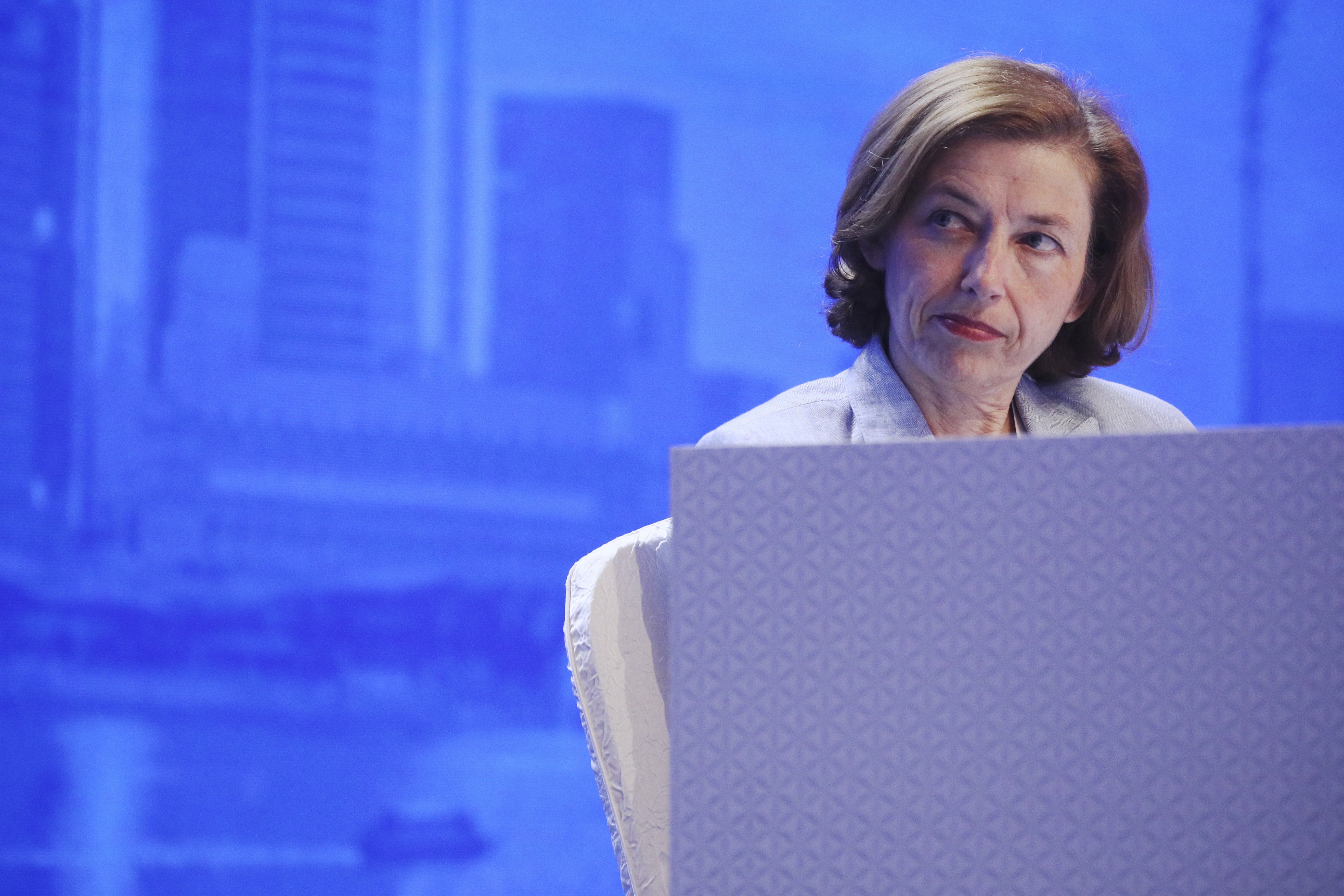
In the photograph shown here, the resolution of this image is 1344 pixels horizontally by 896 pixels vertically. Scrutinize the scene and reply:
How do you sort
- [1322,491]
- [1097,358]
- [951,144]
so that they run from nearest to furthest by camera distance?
[1322,491] → [951,144] → [1097,358]

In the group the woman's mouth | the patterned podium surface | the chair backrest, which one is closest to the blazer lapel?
the woman's mouth

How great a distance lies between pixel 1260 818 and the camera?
0.46 m

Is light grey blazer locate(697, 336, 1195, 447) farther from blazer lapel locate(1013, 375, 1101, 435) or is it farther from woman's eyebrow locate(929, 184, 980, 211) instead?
woman's eyebrow locate(929, 184, 980, 211)

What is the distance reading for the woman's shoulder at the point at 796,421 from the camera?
967 millimetres

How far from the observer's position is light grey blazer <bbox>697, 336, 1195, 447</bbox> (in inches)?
39.0

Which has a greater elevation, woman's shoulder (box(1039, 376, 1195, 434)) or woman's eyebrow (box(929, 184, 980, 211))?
woman's eyebrow (box(929, 184, 980, 211))

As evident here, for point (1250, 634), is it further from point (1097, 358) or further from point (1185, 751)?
point (1097, 358)

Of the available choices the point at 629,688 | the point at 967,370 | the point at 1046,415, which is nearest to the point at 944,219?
the point at 967,370

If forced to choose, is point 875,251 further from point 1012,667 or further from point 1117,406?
point 1012,667

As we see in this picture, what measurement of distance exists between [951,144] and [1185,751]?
704 millimetres

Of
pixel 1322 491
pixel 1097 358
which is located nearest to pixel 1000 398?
pixel 1097 358

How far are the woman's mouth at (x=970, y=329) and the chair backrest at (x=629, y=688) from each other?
14.8 inches

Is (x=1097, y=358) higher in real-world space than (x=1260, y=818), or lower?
higher

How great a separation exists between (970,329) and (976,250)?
0.07m
